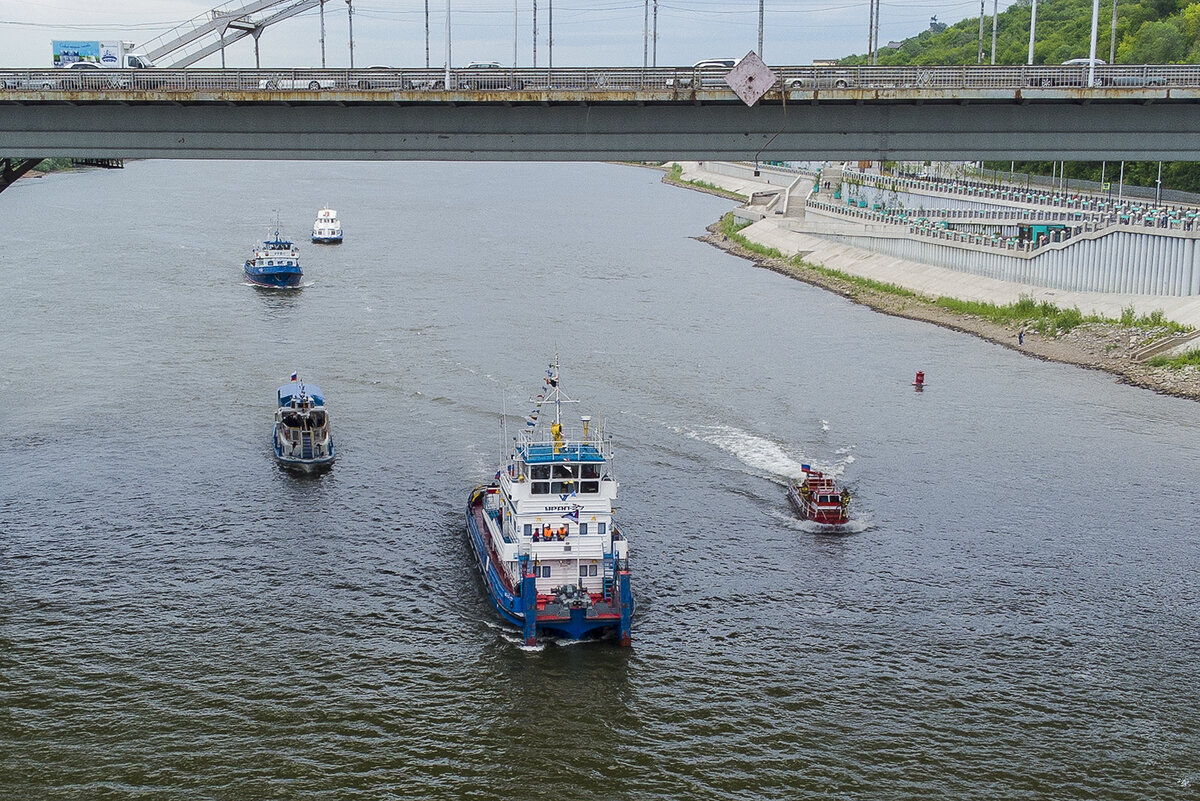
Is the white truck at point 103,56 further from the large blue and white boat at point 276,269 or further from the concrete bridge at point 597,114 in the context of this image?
the large blue and white boat at point 276,269

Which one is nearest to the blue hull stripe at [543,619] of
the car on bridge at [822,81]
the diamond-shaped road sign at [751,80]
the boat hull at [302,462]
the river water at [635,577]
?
the river water at [635,577]

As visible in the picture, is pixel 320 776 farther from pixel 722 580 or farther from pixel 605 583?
pixel 722 580

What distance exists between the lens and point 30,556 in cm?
4600

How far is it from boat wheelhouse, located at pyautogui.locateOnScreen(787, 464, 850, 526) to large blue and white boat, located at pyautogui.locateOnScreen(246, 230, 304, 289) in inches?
2504

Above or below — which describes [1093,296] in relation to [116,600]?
above

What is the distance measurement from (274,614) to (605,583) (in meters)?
10.9

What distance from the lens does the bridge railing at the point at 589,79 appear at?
139 ft

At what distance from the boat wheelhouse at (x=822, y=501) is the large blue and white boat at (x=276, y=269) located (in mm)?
63614

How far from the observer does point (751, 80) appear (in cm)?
4103

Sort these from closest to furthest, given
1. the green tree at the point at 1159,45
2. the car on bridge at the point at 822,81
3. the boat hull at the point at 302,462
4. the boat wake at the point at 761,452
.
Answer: the car on bridge at the point at 822,81, the boat hull at the point at 302,462, the boat wake at the point at 761,452, the green tree at the point at 1159,45

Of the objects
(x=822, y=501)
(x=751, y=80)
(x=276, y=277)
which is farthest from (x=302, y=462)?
(x=276, y=277)

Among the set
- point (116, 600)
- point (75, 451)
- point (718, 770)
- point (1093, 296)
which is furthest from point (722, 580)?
point (1093, 296)

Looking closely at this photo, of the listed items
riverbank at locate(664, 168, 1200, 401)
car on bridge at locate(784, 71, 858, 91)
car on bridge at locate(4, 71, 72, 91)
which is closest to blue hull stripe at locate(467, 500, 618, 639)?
car on bridge at locate(784, 71, 858, 91)

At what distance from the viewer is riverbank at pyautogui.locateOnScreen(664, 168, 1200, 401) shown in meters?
74.1
